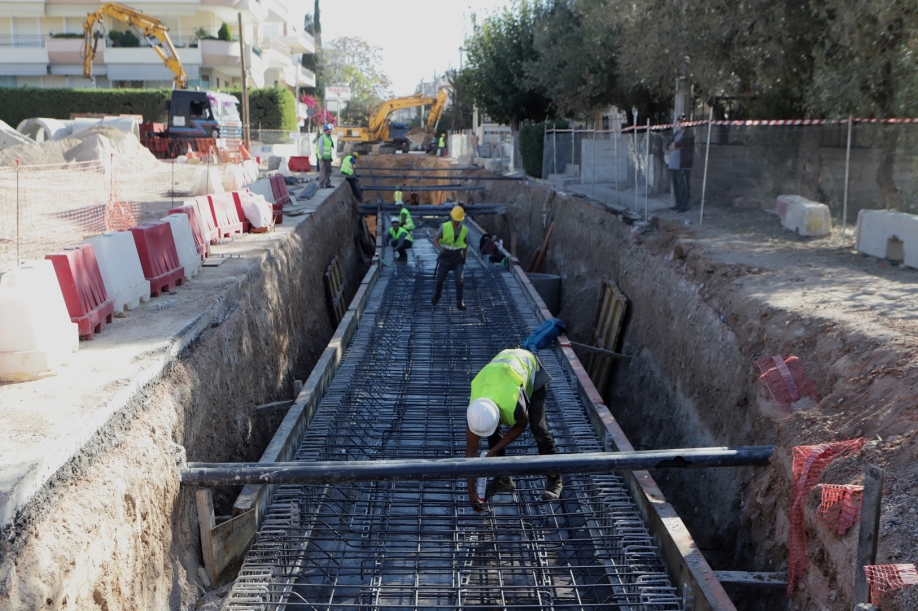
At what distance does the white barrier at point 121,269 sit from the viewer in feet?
23.8

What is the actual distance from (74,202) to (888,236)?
1357 cm

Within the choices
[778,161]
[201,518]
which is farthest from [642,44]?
[201,518]

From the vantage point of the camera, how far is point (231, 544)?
18.5 ft

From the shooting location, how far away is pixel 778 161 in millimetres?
12523

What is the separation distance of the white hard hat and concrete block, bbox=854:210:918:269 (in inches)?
237

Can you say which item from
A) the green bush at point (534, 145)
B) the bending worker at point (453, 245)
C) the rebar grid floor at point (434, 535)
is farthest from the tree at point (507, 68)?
the rebar grid floor at point (434, 535)

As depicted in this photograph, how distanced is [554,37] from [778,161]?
13.0 meters

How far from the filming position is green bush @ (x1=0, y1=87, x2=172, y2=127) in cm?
3881

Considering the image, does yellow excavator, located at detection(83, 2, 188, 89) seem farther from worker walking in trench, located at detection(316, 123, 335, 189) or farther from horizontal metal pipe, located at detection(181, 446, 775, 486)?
horizontal metal pipe, located at detection(181, 446, 775, 486)

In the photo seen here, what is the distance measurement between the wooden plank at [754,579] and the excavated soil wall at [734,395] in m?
0.13

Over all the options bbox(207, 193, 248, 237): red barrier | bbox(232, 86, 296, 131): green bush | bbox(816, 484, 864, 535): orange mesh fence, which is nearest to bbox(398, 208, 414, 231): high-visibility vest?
bbox(207, 193, 248, 237): red barrier

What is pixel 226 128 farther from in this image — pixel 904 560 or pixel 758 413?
pixel 904 560

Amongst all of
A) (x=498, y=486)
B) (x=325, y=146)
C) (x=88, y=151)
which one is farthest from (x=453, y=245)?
(x=88, y=151)

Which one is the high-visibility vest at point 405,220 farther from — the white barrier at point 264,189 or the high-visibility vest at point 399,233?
the white barrier at point 264,189
